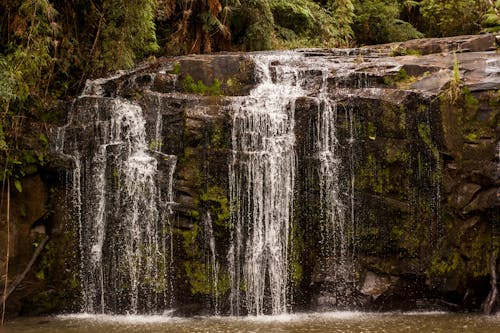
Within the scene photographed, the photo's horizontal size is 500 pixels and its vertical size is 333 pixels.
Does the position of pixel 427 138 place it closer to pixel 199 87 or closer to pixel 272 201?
pixel 272 201

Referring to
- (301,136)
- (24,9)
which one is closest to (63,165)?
(24,9)

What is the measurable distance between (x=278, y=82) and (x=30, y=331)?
6.44 meters

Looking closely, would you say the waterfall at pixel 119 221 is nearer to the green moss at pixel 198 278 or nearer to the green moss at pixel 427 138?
the green moss at pixel 198 278

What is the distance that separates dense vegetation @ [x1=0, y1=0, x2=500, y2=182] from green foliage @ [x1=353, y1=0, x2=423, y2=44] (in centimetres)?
136

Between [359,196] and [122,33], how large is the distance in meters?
5.86

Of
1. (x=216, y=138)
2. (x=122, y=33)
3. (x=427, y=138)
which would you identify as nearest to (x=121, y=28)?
(x=122, y=33)

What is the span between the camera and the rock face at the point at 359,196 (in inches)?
396

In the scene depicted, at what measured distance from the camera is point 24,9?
9.85 meters

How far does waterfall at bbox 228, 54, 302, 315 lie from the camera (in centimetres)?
1009

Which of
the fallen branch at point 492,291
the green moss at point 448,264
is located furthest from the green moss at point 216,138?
the fallen branch at point 492,291

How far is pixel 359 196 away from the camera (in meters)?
10.3

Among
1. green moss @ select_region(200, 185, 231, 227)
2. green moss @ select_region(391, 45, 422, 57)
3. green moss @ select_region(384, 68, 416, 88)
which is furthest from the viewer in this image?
green moss @ select_region(391, 45, 422, 57)

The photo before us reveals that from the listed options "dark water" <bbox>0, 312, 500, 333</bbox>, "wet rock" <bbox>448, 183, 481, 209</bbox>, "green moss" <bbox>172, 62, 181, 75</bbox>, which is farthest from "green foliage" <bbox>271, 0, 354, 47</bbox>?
"dark water" <bbox>0, 312, 500, 333</bbox>

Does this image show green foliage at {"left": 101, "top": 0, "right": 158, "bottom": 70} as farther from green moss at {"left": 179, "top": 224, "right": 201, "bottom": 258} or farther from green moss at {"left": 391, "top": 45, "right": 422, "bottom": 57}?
green moss at {"left": 391, "top": 45, "right": 422, "bottom": 57}
